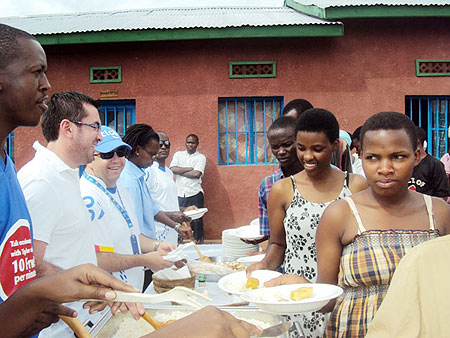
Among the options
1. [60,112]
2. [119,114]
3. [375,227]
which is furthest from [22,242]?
[119,114]

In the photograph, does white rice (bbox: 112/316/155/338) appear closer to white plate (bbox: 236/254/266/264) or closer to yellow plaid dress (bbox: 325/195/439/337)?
yellow plaid dress (bbox: 325/195/439/337)

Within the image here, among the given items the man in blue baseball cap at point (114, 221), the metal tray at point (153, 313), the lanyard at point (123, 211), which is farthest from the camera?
the lanyard at point (123, 211)

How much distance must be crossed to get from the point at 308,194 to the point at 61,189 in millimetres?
1246

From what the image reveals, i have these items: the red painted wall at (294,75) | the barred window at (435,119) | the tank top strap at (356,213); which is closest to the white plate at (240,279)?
the tank top strap at (356,213)

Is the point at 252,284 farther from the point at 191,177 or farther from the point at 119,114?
the point at 119,114

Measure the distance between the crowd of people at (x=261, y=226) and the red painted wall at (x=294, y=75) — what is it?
4.08m

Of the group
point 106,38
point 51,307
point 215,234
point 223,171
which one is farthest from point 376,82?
point 51,307

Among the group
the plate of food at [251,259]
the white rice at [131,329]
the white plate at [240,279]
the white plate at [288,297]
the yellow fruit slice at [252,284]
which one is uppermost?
the white plate at [288,297]

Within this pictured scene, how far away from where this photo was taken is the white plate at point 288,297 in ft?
4.41

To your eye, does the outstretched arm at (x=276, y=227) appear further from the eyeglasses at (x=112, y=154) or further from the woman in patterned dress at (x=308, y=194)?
the eyeglasses at (x=112, y=154)

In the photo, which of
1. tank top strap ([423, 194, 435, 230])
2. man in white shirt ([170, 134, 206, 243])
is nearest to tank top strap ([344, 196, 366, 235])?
tank top strap ([423, 194, 435, 230])

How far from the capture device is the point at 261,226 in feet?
9.00

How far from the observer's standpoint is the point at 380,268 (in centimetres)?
151

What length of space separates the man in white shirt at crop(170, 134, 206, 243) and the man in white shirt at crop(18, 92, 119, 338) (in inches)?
181
